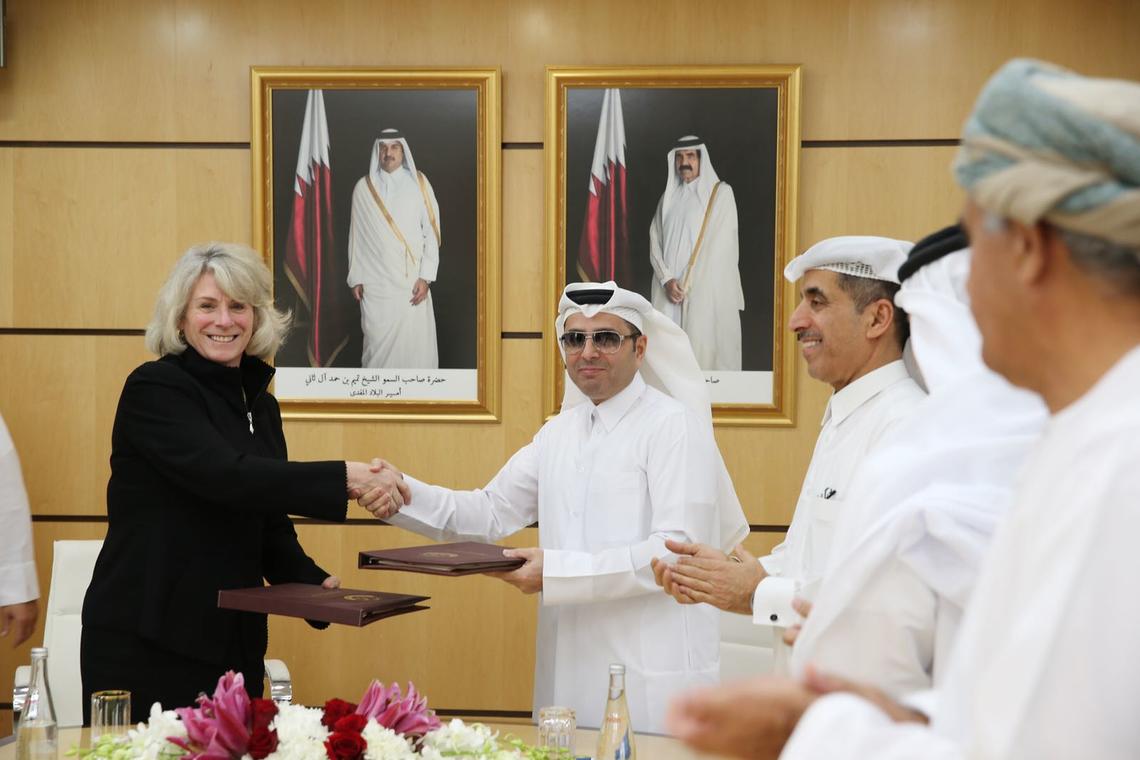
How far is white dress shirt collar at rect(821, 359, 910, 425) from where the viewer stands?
274cm

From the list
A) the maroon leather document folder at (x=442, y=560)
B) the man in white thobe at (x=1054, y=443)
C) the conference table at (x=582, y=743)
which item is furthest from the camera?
the maroon leather document folder at (x=442, y=560)

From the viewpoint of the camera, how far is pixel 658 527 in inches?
142

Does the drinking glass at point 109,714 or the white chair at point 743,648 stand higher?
the drinking glass at point 109,714

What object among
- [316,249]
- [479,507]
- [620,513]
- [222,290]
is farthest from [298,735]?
[316,249]

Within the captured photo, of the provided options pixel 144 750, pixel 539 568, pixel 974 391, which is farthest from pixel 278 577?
pixel 974 391

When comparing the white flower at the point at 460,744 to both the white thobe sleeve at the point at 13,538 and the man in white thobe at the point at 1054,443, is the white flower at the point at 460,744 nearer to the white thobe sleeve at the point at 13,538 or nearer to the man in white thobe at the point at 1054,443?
the man in white thobe at the point at 1054,443

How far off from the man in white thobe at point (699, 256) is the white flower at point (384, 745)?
3.00 metres

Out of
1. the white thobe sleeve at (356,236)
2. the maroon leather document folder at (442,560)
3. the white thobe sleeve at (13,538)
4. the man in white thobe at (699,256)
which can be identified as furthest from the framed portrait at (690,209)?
the white thobe sleeve at (13,538)

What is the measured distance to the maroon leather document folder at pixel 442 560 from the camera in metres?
3.11

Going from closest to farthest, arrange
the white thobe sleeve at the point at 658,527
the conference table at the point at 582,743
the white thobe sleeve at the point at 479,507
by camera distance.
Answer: the conference table at the point at 582,743
the white thobe sleeve at the point at 658,527
the white thobe sleeve at the point at 479,507

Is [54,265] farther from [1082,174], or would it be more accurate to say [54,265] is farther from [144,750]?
[1082,174]

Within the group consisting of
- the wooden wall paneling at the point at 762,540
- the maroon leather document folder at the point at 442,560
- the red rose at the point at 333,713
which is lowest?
the wooden wall paneling at the point at 762,540

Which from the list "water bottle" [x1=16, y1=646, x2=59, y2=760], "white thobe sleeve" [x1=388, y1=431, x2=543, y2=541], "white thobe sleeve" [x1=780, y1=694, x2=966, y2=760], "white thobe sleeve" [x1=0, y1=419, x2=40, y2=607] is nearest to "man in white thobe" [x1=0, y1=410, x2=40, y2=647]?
"white thobe sleeve" [x1=0, y1=419, x2=40, y2=607]

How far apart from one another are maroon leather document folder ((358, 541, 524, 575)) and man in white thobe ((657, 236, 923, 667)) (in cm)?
60
